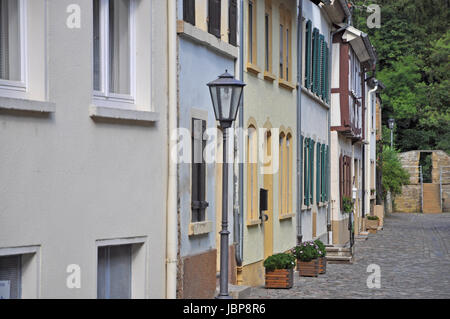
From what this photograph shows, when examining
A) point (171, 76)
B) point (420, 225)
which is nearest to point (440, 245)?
point (420, 225)

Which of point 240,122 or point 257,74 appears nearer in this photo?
point 240,122

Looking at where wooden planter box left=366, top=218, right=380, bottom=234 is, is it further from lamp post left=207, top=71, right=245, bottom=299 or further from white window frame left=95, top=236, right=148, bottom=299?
white window frame left=95, top=236, right=148, bottom=299

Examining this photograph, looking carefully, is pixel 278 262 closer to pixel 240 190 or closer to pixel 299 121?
pixel 240 190

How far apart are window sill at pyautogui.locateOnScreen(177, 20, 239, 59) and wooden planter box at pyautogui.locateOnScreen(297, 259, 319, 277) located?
548 cm

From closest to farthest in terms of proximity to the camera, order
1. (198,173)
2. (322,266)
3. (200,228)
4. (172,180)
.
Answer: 1. (172,180)
2. (200,228)
3. (198,173)
4. (322,266)

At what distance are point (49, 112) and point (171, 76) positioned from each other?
2.64m

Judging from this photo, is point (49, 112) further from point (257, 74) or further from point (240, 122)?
point (257, 74)

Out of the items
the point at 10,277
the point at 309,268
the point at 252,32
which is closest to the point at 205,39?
the point at 252,32

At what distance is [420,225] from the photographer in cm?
4397

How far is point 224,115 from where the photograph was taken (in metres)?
11.6

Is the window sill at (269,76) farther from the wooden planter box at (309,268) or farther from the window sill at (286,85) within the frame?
the wooden planter box at (309,268)

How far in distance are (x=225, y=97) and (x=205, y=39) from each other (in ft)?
5.89

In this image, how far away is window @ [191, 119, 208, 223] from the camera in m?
12.7

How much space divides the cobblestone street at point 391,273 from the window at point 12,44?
7353 mm
